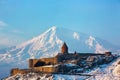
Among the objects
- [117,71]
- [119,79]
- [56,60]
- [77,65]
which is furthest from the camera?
[56,60]

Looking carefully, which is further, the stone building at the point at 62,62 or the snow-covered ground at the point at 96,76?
the stone building at the point at 62,62

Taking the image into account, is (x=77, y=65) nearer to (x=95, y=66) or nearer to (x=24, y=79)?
(x=95, y=66)

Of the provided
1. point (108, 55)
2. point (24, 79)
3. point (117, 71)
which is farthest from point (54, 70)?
point (108, 55)

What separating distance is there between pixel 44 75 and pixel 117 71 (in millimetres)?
19275

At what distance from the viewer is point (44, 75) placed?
326 feet

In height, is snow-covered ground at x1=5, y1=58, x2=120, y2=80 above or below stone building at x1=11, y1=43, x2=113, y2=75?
below

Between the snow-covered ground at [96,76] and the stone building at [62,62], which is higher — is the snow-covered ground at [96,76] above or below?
below

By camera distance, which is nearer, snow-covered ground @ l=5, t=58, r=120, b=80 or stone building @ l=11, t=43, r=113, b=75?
snow-covered ground @ l=5, t=58, r=120, b=80

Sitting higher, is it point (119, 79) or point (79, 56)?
point (79, 56)

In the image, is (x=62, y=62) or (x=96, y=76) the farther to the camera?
(x=62, y=62)

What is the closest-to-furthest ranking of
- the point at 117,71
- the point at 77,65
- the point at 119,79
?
the point at 119,79 < the point at 117,71 < the point at 77,65

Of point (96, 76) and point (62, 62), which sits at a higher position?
point (62, 62)

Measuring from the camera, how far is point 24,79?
330 feet

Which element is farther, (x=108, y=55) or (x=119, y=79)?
(x=108, y=55)
